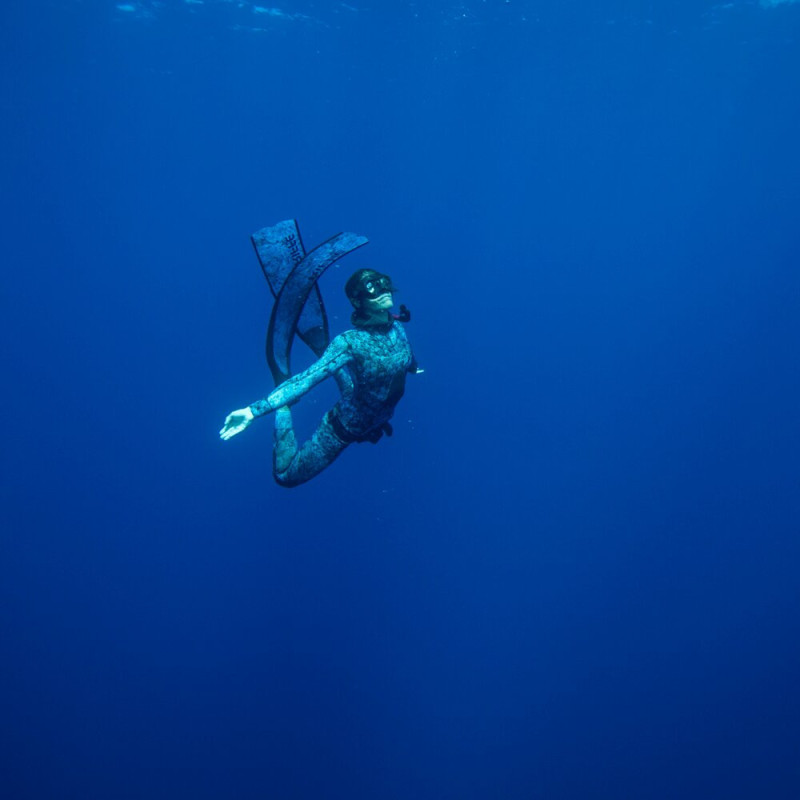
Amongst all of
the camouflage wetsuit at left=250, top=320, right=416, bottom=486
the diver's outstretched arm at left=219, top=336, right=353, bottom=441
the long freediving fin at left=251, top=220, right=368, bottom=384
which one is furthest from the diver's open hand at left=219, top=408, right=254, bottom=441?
the long freediving fin at left=251, top=220, right=368, bottom=384

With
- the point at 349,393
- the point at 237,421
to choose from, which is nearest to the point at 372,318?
the point at 349,393

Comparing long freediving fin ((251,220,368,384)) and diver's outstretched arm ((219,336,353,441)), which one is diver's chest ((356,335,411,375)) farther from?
long freediving fin ((251,220,368,384))

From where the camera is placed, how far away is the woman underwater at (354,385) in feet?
13.1

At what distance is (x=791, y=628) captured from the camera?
1132cm

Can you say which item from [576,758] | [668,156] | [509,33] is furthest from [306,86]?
[576,758]

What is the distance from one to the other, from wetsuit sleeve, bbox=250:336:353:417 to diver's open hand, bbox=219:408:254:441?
53mm

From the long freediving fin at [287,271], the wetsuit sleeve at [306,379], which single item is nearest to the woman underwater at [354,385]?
the wetsuit sleeve at [306,379]

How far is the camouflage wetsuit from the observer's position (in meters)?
4.13

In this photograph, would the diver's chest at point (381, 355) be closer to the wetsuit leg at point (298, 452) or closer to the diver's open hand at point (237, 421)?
the wetsuit leg at point (298, 452)

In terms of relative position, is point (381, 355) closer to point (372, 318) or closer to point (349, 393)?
point (372, 318)

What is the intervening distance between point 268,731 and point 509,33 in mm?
14346

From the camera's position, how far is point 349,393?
4.57 m

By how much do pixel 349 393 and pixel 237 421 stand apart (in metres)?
1.18

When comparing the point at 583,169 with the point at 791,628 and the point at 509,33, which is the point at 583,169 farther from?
the point at 791,628
